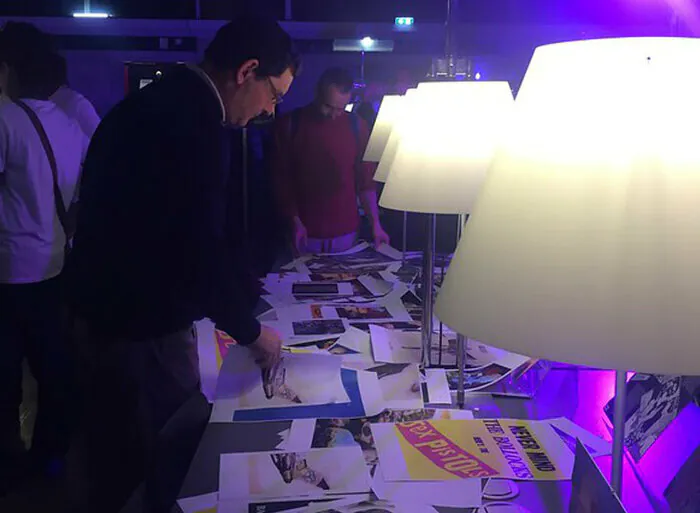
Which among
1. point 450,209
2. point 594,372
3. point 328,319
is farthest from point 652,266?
point 328,319

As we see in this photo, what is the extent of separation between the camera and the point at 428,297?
5.28 feet

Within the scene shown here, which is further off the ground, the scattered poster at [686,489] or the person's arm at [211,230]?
the person's arm at [211,230]

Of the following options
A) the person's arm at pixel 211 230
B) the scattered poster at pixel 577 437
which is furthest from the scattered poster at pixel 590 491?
the person's arm at pixel 211 230

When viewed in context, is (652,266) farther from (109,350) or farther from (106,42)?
(106,42)

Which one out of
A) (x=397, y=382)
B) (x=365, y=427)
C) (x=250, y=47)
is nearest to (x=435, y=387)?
(x=397, y=382)

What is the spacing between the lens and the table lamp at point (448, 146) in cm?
121

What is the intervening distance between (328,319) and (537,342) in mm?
1376

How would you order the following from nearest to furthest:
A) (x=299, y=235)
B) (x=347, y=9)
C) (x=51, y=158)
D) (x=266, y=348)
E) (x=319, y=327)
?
(x=266, y=348) → (x=319, y=327) → (x=51, y=158) → (x=299, y=235) → (x=347, y=9)

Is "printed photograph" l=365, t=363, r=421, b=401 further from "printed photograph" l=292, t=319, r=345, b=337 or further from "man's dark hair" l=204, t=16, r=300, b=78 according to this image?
"man's dark hair" l=204, t=16, r=300, b=78

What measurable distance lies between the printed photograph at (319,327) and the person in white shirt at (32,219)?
33.5 inches

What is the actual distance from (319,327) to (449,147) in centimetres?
72

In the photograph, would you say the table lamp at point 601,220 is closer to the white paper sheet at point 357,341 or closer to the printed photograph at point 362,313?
the white paper sheet at point 357,341

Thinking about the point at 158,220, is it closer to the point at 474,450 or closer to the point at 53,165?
the point at 474,450

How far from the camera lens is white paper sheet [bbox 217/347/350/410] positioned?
4.42ft
